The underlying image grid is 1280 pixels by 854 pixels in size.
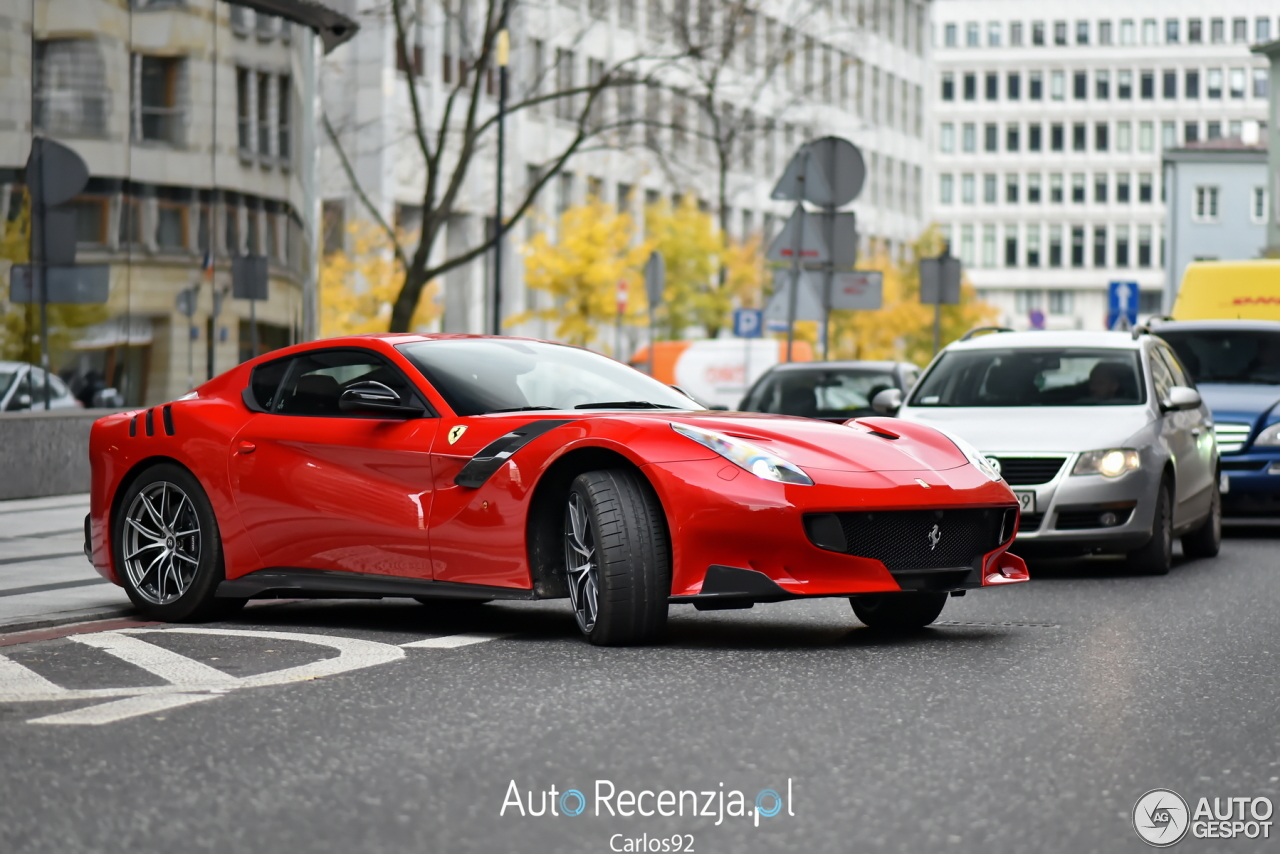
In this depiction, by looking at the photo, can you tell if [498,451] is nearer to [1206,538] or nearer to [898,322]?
[1206,538]

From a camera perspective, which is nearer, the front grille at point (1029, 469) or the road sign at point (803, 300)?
the front grille at point (1029, 469)

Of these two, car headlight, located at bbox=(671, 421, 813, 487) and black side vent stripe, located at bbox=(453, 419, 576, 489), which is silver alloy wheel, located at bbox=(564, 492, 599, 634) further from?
car headlight, located at bbox=(671, 421, 813, 487)

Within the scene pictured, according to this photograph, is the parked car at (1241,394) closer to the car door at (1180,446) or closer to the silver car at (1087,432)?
the silver car at (1087,432)

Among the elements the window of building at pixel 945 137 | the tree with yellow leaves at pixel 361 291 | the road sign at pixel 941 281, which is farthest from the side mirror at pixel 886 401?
the window of building at pixel 945 137

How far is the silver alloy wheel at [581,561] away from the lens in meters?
7.72

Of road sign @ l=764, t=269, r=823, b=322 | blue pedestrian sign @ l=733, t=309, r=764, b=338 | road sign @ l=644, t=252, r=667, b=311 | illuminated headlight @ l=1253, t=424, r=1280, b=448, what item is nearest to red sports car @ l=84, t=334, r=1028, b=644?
illuminated headlight @ l=1253, t=424, r=1280, b=448

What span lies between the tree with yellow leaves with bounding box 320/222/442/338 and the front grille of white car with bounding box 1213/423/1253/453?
35.7m

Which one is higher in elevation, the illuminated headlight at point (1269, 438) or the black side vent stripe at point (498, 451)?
the black side vent stripe at point (498, 451)

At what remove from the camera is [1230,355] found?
1656 cm

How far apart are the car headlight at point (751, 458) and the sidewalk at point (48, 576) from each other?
309 centimetres

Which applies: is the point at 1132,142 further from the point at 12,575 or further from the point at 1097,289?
the point at 12,575

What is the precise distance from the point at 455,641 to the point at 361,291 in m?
44.4

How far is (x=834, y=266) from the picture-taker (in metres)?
19.5

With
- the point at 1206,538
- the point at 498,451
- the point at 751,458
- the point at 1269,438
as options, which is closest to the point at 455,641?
the point at 498,451
